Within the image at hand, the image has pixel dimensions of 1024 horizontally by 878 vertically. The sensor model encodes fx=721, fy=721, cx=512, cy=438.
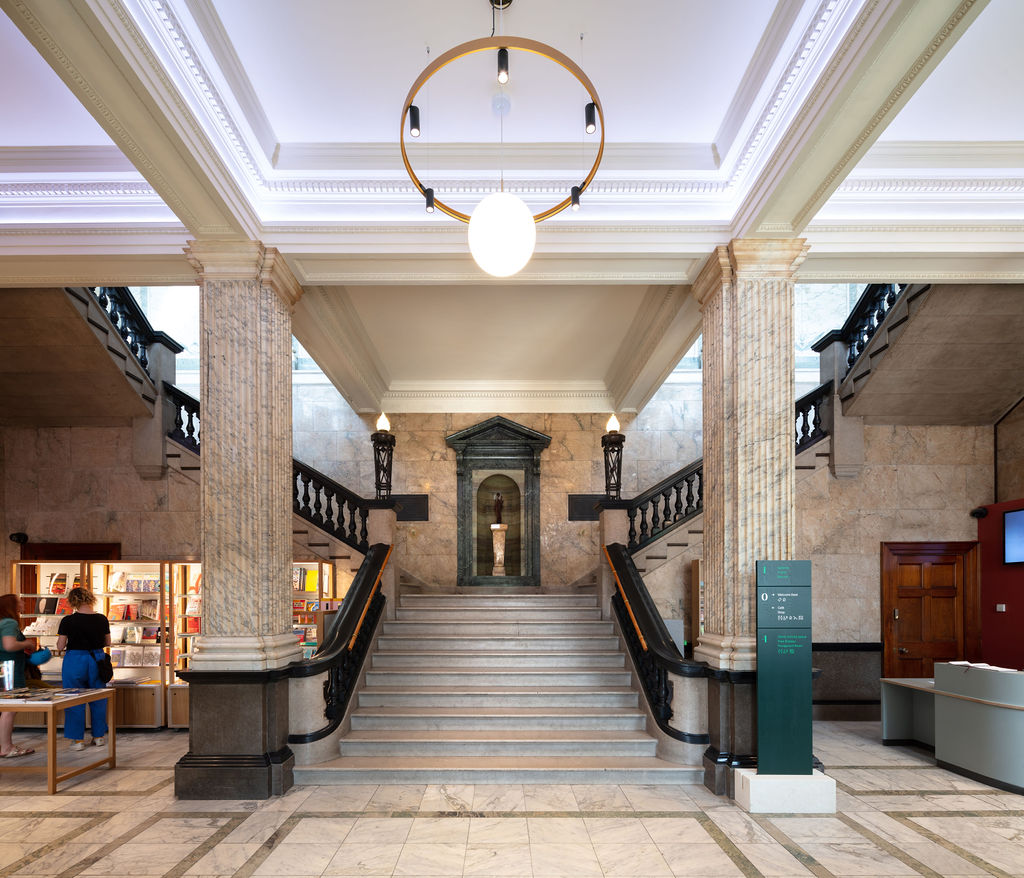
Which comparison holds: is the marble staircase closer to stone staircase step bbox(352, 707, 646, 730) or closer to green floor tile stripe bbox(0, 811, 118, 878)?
stone staircase step bbox(352, 707, 646, 730)

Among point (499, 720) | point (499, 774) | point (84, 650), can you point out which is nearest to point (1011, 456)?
point (499, 720)

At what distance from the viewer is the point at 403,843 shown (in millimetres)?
4684

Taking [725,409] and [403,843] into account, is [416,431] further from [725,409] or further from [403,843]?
[403,843]

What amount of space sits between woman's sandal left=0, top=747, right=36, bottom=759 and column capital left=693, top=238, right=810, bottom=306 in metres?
7.68

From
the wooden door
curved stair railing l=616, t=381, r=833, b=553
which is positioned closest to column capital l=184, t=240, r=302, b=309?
curved stair railing l=616, t=381, r=833, b=553

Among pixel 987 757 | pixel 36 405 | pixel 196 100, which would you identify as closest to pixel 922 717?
pixel 987 757

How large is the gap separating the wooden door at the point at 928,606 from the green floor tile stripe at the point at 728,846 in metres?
5.15

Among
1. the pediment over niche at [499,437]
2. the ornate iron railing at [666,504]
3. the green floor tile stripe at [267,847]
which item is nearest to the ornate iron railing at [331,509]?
the pediment over niche at [499,437]

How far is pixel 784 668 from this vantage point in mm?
5273

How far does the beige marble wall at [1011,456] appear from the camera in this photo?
28.7 feet

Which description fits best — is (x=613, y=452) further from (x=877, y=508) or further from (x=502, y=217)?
(x=502, y=217)

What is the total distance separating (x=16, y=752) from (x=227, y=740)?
2856mm

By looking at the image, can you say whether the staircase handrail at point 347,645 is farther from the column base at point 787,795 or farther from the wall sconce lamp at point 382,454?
the column base at point 787,795

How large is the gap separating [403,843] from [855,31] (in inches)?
211
